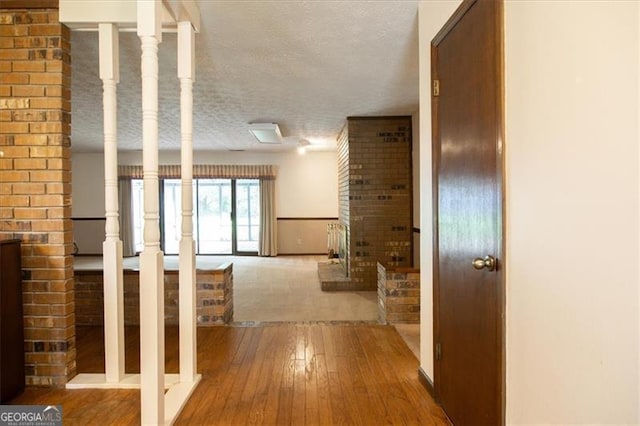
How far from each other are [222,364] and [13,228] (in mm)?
1510

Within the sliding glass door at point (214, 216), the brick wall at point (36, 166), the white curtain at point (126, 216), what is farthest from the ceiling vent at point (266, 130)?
the white curtain at point (126, 216)

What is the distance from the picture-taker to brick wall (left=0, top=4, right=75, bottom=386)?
6.94 ft

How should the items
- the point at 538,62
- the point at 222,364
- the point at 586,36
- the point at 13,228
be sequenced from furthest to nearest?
the point at 222,364 → the point at 13,228 → the point at 538,62 → the point at 586,36

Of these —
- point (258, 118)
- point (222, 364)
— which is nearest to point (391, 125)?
point (258, 118)

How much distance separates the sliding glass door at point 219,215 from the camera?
27.9ft

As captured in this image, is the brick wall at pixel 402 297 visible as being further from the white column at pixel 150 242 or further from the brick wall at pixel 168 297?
the white column at pixel 150 242

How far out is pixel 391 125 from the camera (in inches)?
200

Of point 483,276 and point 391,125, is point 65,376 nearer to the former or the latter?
point 483,276

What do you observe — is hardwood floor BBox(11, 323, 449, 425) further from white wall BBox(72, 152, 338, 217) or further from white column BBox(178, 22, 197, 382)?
white wall BBox(72, 152, 338, 217)

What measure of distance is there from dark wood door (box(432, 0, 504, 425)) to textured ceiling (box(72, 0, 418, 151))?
80cm

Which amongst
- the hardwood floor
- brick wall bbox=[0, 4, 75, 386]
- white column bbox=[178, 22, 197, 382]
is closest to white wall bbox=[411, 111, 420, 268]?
the hardwood floor

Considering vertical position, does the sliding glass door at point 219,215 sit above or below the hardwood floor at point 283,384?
above

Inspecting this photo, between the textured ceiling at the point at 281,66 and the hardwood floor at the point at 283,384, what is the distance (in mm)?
2291

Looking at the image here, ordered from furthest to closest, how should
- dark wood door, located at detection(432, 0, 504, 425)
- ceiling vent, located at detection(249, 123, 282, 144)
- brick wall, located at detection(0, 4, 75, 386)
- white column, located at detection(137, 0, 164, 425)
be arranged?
ceiling vent, located at detection(249, 123, 282, 144) → brick wall, located at detection(0, 4, 75, 386) → white column, located at detection(137, 0, 164, 425) → dark wood door, located at detection(432, 0, 504, 425)
